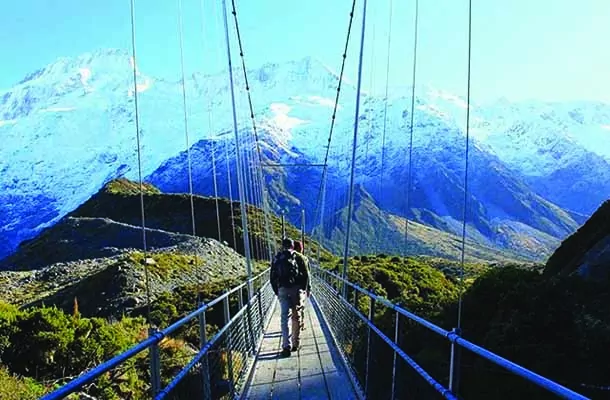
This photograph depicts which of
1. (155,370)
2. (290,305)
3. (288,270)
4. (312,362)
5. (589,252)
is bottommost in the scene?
(312,362)

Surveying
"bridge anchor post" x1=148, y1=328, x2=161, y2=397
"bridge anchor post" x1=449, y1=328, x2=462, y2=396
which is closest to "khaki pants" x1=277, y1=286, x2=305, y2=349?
"bridge anchor post" x1=148, y1=328, x2=161, y2=397

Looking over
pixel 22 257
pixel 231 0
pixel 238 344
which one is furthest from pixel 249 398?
pixel 22 257

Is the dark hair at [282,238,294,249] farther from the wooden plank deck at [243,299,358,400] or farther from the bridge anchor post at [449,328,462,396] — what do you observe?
the bridge anchor post at [449,328,462,396]

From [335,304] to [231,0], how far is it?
1035 cm

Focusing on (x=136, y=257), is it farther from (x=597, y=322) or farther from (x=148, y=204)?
(x=148, y=204)

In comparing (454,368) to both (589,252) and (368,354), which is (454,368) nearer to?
(368,354)

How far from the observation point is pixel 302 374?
7461mm

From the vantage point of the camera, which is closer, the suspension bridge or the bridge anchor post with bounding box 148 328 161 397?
the suspension bridge

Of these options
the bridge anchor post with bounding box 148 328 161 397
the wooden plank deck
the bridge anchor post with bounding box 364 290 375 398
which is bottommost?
the wooden plank deck

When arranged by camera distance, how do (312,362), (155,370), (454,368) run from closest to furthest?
(454,368), (155,370), (312,362)

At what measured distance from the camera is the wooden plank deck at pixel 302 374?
6.53 metres

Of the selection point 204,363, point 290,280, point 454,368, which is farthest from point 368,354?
Answer: point 454,368

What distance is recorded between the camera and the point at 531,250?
199 metres

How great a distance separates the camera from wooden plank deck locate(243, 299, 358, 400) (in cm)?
653
